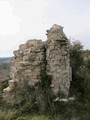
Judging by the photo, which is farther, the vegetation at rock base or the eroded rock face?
the eroded rock face

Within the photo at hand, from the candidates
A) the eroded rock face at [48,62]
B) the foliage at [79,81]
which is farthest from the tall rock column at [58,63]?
the foliage at [79,81]

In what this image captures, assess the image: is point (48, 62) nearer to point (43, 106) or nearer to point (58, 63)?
point (58, 63)

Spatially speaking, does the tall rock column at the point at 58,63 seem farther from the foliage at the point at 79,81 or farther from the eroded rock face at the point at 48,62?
the foliage at the point at 79,81

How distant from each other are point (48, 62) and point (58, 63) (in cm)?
73

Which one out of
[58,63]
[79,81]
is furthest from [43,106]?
[79,81]

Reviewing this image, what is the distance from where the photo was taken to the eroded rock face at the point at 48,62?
15.0 metres

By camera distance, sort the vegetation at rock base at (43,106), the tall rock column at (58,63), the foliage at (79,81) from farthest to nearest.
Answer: the foliage at (79,81)
the tall rock column at (58,63)
the vegetation at rock base at (43,106)

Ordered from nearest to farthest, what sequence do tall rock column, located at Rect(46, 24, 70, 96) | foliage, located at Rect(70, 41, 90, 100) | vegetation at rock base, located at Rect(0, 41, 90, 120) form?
vegetation at rock base, located at Rect(0, 41, 90, 120)
tall rock column, located at Rect(46, 24, 70, 96)
foliage, located at Rect(70, 41, 90, 100)

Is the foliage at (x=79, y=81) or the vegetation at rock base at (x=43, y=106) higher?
the foliage at (x=79, y=81)

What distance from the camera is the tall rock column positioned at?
1495 centimetres


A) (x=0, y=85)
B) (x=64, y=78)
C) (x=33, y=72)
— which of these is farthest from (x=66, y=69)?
(x=0, y=85)

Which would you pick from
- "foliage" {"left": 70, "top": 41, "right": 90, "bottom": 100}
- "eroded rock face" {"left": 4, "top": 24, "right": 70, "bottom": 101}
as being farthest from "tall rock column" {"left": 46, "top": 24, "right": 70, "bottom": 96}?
"foliage" {"left": 70, "top": 41, "right": 90, "bottom": 100}

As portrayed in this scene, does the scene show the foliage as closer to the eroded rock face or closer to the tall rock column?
the tall rock column

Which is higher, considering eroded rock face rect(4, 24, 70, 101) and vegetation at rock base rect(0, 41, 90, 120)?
eroded rock face rect(4, 24, 70, 101)
